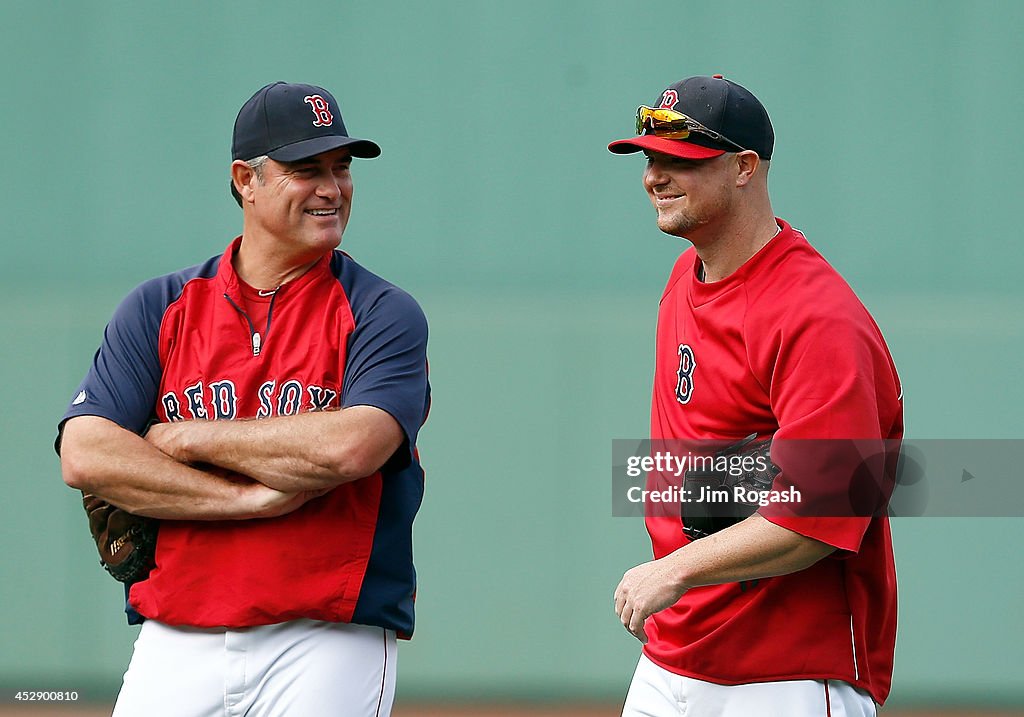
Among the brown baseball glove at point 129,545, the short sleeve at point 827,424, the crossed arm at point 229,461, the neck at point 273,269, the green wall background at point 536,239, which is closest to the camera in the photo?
the short sleeve at point 827,424

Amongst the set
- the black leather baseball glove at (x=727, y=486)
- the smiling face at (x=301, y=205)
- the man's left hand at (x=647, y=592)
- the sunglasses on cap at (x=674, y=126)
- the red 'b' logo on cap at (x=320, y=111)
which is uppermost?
the red 'b' logo on cap at (x=320, y=111)

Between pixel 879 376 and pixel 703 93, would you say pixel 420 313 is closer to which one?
pixel 703 93

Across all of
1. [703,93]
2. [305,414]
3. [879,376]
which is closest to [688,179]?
[703,93]

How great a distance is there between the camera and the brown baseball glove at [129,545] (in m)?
2.45

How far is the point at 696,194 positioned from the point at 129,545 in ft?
4.34

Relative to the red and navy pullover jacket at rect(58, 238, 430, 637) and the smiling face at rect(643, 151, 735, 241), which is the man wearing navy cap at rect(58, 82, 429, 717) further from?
the smiling face at rect(643, 151, 735, 241)

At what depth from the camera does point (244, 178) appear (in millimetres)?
2600

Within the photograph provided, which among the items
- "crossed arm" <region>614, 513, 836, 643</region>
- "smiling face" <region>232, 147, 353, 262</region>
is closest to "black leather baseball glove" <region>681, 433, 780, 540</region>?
"crossed arm" <region>614, 513, 836, 643</region>

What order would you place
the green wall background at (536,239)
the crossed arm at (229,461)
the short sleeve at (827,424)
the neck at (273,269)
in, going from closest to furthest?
the short sleeve at (827,424) → the crossed arm at (229,461) → the neck at (273,269) → the green wall background at (536,239)

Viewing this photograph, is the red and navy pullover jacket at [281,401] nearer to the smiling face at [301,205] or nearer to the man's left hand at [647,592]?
the smiling face at [301,205]

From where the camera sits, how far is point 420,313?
8.25 ft

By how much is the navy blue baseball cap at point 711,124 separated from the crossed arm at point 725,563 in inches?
29.6

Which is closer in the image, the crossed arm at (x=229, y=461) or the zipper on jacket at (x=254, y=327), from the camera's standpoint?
the crossed arm at (x=229, y=461)

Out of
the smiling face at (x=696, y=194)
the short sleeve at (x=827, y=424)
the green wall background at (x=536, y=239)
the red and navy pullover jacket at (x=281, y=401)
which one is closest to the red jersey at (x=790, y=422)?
the short sleeve at (x=827, y=424)
